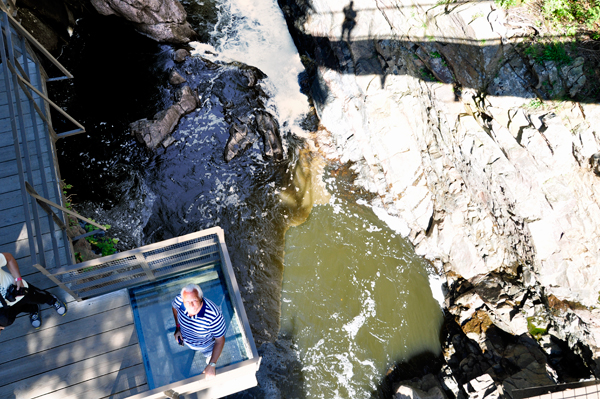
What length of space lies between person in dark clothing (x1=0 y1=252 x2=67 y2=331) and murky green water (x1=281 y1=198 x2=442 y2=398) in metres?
4.46

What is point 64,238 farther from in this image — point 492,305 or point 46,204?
point 492,305

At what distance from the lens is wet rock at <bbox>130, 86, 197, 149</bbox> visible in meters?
8.68

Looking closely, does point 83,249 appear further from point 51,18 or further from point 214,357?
point 51,18

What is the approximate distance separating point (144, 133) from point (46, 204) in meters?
4.55

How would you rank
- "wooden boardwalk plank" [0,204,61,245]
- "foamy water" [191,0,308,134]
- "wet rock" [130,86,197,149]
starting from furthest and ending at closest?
"foamy water" [191,0,308,134], "wet rock" [130,86,197,149], "wooden boardwalk plank" [0,204,61,245]

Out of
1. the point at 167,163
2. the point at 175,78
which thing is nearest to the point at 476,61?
Result: the point at 167,163

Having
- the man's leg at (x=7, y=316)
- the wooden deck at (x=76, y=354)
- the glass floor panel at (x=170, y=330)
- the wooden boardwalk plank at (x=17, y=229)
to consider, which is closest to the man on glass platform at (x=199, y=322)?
the glass floor panel at (x=170, y=330)

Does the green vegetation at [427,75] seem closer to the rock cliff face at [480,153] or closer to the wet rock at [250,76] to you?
the rock cliff face at [480,153]

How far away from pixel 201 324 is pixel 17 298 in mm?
2158

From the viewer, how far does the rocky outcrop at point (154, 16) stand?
998 centimetres

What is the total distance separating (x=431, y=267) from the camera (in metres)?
8.11

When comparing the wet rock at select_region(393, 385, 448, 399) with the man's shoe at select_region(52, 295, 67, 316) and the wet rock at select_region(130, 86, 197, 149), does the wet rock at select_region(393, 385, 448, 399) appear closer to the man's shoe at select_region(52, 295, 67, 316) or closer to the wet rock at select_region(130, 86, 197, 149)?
the man's shoe at select_region(52, 295, 67, 316)

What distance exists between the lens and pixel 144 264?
14.0 ft

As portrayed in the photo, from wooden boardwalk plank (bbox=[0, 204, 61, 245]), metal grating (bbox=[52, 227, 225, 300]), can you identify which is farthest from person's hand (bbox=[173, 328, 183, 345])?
wooden boardwalk plank (bbox=[0, 204, 61, 245])
